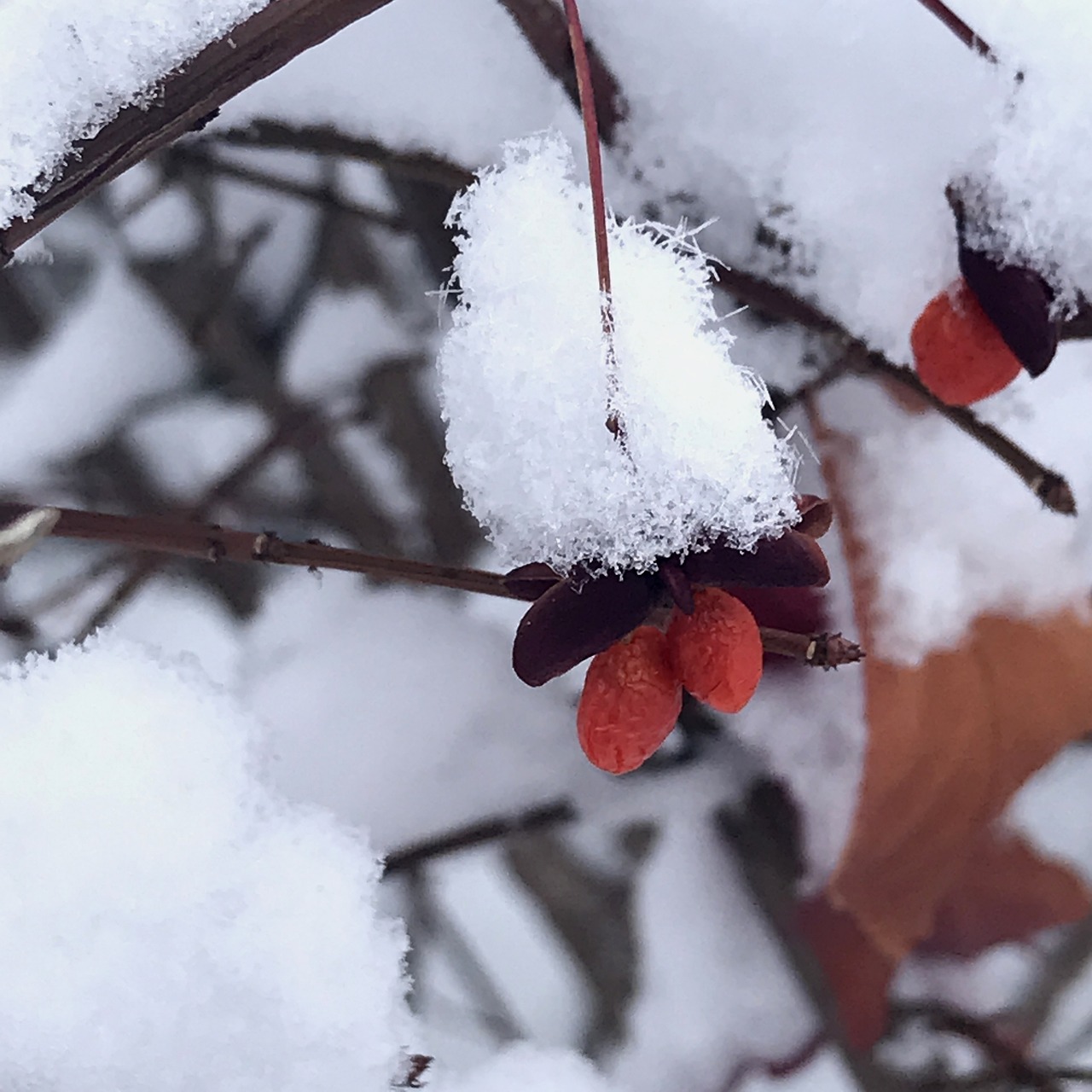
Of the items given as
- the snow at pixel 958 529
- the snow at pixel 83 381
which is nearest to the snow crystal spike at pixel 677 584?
the snow at pixel 958 529

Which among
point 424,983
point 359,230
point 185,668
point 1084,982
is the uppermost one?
point 359,230

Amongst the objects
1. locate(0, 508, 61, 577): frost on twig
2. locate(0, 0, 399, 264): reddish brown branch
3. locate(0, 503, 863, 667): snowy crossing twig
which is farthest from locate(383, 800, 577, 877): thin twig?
locate(0, 0, 399, 264): reddish brown branch

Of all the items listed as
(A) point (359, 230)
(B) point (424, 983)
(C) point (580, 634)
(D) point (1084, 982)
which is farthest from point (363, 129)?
(D) point (1084, 982)

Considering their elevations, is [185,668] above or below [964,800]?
above

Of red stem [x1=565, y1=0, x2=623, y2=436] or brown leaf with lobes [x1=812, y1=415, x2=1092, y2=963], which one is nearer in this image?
red stem [x1=565, y1=0, x2=623, y2=436]

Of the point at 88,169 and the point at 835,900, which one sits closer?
the point at 88,169

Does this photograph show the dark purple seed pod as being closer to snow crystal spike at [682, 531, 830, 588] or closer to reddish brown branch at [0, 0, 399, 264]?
snow crystal spike at [682, 531, 830, 588]

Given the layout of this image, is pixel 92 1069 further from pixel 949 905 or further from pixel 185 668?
pixel 949 905
